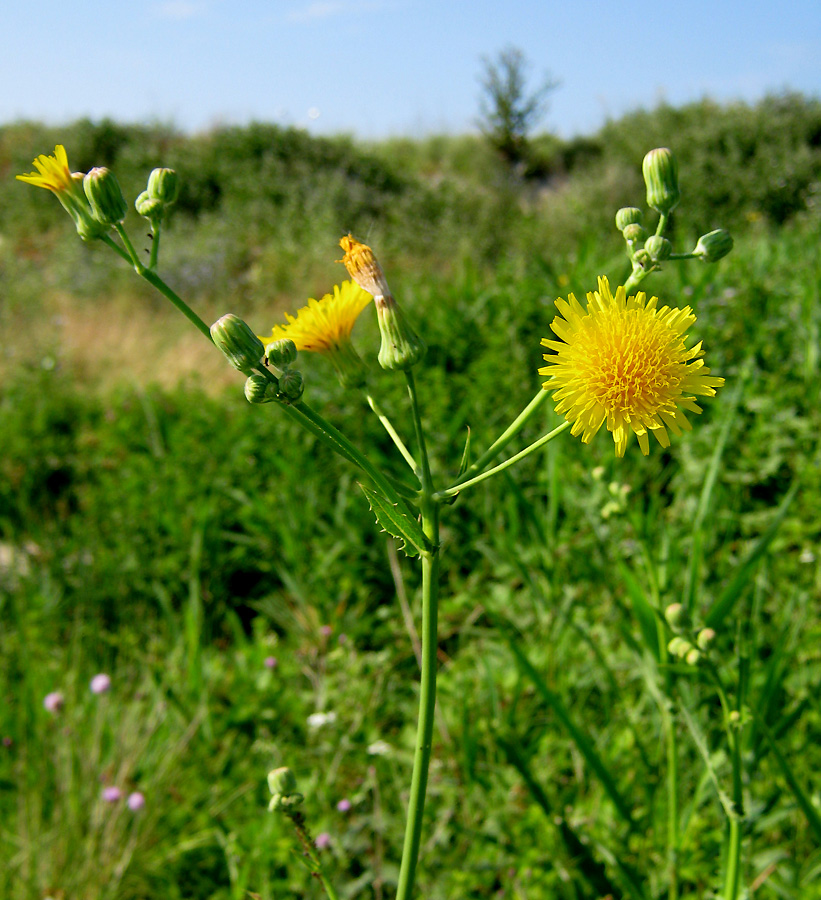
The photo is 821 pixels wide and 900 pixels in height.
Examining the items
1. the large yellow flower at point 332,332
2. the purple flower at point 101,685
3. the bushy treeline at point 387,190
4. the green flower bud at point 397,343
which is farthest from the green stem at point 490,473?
the bushy treeline at point 387,190

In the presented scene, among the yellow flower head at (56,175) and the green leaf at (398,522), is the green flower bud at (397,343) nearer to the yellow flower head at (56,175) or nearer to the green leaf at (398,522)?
the green leaf at (398,522)

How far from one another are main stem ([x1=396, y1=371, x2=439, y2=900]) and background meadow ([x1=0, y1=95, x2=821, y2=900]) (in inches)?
18.4

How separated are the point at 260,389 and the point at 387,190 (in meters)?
13.6

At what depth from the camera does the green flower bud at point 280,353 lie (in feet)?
2.48

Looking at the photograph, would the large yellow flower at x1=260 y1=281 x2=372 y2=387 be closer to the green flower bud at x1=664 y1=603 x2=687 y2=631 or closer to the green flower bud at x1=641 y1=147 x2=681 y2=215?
the green flower bud at x1=641 y1=147 x2=681 y2=215

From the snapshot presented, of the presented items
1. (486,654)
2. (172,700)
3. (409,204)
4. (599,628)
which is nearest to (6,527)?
(172,700)

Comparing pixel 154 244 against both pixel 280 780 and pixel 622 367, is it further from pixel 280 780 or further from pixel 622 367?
pixel 280 780

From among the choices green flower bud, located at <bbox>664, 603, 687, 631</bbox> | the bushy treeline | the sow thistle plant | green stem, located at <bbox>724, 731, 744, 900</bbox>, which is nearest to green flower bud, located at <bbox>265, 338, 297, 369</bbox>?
the sow thistle plant

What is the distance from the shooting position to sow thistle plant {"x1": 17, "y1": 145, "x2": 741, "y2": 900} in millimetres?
721

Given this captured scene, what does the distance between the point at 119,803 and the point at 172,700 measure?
1.10ft

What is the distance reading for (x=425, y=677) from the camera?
0.72m

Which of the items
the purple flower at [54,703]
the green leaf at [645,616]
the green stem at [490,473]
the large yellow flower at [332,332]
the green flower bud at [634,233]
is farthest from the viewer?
the purple flower at [54,703]

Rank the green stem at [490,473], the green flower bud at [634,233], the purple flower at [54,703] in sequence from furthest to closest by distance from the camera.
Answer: the purple flower at [54,703] < the green flower bud at [634,233] < the green stem at [490,473]

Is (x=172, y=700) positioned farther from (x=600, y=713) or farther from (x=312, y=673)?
(x=600, y=713)
